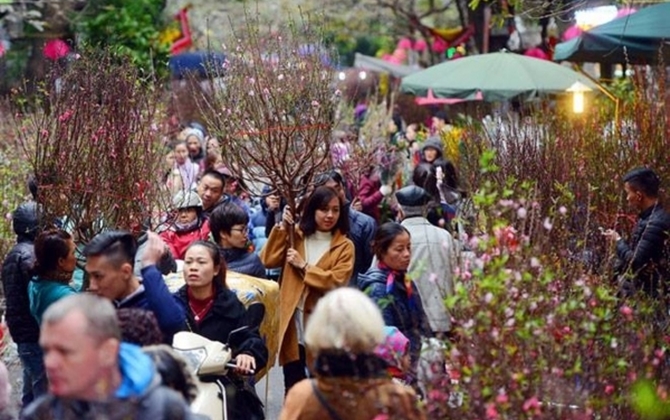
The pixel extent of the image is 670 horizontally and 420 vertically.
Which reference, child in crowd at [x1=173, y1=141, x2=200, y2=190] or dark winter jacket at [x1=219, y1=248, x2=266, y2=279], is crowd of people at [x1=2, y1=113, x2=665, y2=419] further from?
child in crowd at [x1=173, y1=141, x2=200, y2=190]

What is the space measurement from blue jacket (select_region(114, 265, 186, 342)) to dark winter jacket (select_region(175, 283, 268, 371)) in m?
0.60

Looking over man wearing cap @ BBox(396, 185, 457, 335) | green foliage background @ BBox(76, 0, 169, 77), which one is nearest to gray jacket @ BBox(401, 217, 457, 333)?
man wearing cap @ BBox(396, 185, 457, 335)

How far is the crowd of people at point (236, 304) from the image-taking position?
5164 mm

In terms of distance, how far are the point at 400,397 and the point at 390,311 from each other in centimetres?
323

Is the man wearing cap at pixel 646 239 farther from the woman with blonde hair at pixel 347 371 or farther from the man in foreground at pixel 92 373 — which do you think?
the man in foreground at pixel 92 373

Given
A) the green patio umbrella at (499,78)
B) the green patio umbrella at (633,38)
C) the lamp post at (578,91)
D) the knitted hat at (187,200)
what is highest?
the green patio umbrella at (633,38)

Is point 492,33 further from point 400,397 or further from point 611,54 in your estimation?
point 400,397

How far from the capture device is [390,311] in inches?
351

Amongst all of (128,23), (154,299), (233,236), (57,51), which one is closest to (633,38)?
(233,236)

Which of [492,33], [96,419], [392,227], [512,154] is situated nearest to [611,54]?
[512,154]

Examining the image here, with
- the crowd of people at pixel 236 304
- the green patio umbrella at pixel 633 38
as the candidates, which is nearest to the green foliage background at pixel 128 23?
the green patio umbrella at pixel 633 38

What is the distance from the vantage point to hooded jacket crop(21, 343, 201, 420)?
16.8ft

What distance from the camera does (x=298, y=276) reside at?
1041 centimetres

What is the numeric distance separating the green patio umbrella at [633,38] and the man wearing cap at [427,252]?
292 centimetres
